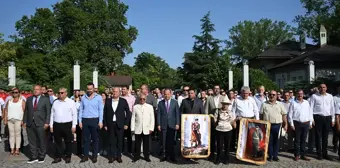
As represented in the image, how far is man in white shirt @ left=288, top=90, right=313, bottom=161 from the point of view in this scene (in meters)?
9.88

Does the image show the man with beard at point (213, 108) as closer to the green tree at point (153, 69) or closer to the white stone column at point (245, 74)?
the white stone column at point (245, 74)

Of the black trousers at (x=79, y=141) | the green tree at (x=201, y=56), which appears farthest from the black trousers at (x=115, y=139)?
the green tree at (x=201, y=56)

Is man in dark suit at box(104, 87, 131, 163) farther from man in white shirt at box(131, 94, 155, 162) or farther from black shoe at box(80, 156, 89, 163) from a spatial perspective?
black shoe at box(80, 156, 89, 163)

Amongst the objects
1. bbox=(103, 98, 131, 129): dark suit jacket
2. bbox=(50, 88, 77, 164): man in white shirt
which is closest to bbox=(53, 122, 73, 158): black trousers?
bbox=(50, 88, 77, 164): man in white shirt

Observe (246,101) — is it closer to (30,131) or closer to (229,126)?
(229,126)

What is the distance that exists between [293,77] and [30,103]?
32830 mm

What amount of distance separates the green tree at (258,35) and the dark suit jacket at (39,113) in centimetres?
6177

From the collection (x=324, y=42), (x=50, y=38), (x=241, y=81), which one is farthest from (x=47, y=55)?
(x=324, y=42)

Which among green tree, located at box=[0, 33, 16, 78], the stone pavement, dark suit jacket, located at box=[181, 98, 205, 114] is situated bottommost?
the stone pavement

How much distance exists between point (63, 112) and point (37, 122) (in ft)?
2.66

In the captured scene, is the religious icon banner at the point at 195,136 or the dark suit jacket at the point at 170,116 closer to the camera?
the religious icon banner at the point at 195,136

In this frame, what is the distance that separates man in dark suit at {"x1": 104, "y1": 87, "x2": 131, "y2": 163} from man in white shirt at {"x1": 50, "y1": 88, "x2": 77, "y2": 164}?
2.85 ft

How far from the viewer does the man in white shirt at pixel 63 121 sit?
9656 mm

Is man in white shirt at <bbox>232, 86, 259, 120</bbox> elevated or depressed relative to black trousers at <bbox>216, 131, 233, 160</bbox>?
elevated
